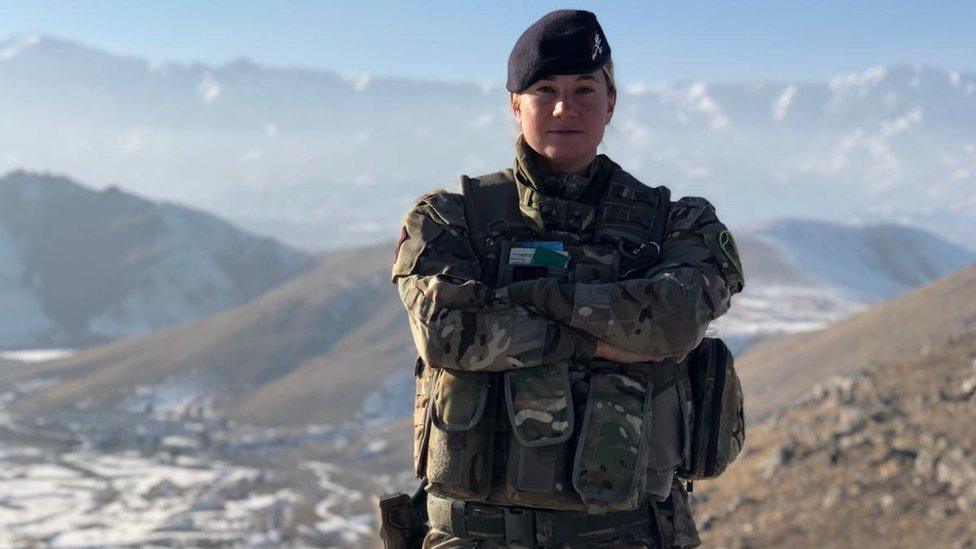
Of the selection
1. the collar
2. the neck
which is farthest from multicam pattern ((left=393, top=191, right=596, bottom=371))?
the neck

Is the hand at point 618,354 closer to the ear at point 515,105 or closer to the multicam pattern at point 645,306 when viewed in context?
the multicam pattern at point 645,306

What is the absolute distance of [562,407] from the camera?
335 centimetres

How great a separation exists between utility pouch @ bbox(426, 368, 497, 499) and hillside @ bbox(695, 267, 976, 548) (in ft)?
44.2

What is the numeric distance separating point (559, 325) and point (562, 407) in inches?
11.5

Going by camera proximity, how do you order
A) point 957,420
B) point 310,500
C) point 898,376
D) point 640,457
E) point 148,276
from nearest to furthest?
point 640,457 → point 957,420 → point 898,376 → point 310,500 → point 148,276

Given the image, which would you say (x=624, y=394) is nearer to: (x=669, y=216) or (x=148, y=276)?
(x=669, y=216)

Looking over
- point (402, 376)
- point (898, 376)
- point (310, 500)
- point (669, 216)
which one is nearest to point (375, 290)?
point (402, 376)

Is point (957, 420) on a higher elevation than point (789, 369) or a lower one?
higher

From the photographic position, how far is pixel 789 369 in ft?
152

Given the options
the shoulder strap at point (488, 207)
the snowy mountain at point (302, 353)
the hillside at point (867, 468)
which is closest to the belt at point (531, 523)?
the shoulder strap at point (488, 207)

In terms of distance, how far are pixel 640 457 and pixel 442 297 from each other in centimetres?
88

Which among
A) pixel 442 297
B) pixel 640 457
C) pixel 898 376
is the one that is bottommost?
pixel 898 376

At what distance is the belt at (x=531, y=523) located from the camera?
11.1 ft

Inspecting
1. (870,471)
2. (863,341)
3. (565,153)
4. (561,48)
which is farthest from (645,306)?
(863,341)
